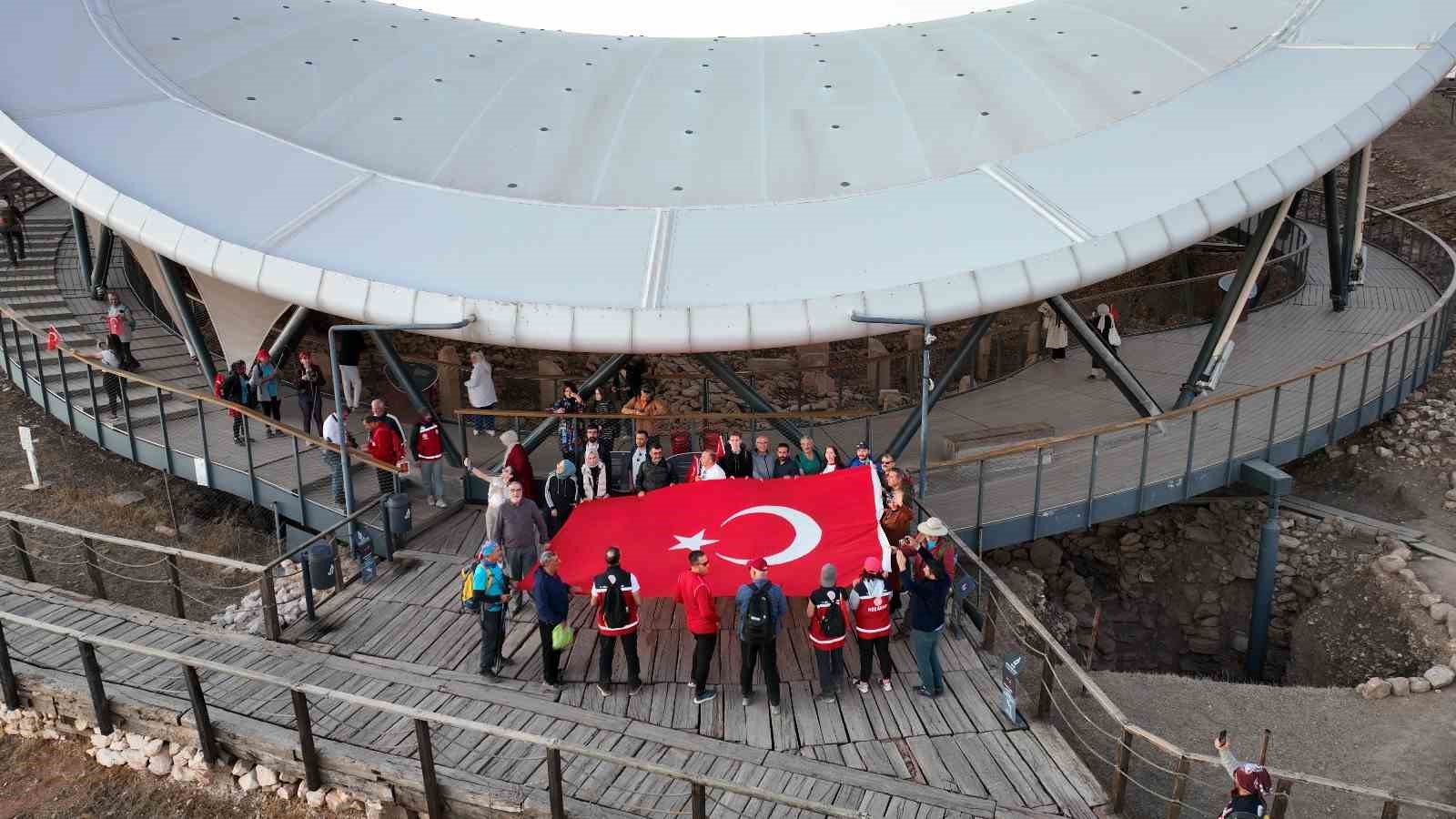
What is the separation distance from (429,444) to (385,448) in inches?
20.9

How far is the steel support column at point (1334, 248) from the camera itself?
20391 mm

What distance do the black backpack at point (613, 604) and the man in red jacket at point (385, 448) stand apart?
16.2 feet

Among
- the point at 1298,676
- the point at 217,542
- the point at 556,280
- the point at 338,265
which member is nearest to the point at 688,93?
the point at 556,280

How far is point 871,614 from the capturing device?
9.55m

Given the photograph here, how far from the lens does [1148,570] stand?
1672 centimetres

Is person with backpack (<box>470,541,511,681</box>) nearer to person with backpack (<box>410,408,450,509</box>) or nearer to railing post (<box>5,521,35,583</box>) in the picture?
person with backpack (<box>410,408,450,509</box>)

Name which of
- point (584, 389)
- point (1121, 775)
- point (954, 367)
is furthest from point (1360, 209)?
point (1121, 775)

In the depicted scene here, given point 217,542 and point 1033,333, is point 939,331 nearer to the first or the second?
point 1033,333

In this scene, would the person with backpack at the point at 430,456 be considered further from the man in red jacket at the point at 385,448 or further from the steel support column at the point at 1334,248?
the steel support column at the point at 1334,248

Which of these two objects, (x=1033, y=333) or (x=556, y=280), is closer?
(x=556, y=280)

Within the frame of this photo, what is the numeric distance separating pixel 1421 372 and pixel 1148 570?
6.26 meters

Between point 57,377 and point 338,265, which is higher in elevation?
point 338,265

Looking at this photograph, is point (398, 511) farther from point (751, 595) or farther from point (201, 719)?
point (751, 595)

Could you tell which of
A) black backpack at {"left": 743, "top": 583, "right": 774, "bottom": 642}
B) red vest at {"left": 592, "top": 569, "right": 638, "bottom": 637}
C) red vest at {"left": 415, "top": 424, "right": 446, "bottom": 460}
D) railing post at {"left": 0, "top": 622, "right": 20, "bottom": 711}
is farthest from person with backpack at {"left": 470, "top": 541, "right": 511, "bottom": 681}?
railing post at {"left": 0, "top": 622, "right": 20, "bottom": 711}
